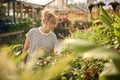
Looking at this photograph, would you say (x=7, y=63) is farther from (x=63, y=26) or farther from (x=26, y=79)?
(x=63, y=26)

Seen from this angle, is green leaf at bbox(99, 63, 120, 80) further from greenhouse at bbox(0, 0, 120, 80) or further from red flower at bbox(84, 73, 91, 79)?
red flower at bbox(84, 73, 91, 79)

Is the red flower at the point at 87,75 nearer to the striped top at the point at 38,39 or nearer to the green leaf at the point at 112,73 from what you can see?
the striped top at the point at 38,39

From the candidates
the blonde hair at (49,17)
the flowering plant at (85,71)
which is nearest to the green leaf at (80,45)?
the flowering plant at (85,71)

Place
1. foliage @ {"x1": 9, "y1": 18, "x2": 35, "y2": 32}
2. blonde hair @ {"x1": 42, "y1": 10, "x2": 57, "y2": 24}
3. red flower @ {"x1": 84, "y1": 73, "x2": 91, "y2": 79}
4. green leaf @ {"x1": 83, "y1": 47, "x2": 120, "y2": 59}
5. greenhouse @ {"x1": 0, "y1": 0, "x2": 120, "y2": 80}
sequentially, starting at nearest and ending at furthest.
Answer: greenhouse @ {"x1": 0, "y1": 0, "x2": 120, "y2": 80} → green leaf @ {"x1": 83, "y1": 47, "x2": 120, "y2": 59} → red flower @ {"x1": 84, "y1": 73, "x2": 91, "y2": 79} → blonde hair @ {"x1": 42, "y1": 10, "x2": 57, "y2": 24} → foliage @ {"x1": 9, "y1": 18, "x2": 35, "y2": 32}

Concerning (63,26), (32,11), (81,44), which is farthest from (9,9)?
(81,44)

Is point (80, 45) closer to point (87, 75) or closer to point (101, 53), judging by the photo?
point (101, 53)

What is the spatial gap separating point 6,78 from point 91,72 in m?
2.34

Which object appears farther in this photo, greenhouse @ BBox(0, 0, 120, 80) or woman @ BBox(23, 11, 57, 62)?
woman @ BBox(23, 11, 57, 62)

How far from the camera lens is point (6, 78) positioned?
63 cm

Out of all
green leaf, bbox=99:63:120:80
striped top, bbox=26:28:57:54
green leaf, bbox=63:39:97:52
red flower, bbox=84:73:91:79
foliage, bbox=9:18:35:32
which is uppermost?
green leaf, bbox=63:39:97:52

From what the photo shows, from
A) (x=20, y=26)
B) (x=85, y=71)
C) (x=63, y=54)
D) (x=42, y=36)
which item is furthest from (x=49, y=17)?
(x=20, y=26)

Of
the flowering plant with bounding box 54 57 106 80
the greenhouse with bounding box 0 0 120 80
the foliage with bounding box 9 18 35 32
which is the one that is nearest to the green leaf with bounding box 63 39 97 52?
the greenhouse with bounding box 0 0 120 80

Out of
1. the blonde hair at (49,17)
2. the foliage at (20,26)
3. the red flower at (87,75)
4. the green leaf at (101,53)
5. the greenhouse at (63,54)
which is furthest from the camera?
the foliage at (20,26)

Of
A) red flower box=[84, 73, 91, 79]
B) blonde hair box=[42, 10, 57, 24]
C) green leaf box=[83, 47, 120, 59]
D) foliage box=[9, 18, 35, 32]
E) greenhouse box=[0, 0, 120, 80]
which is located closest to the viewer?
greenhouse box=[0, 0, 120, 80]
